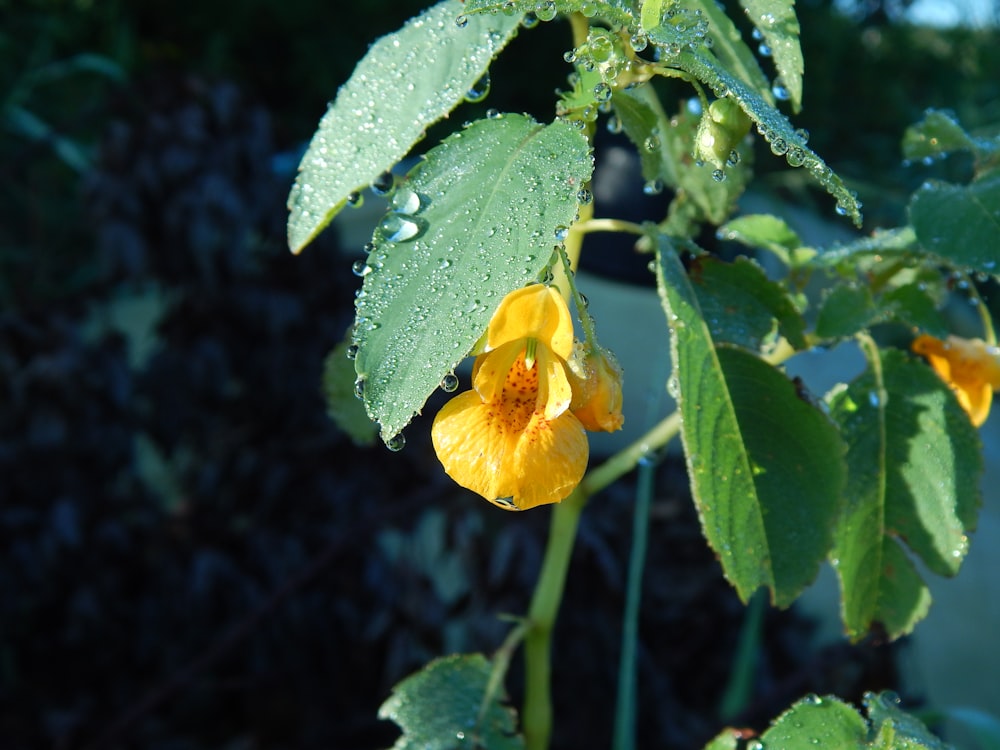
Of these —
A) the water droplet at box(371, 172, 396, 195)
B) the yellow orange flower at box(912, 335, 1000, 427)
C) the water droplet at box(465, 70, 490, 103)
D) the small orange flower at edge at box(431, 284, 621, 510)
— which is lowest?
the yellow orange flower at box(912, 335, 1000, 427)

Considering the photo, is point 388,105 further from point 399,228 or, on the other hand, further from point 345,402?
point 345,402

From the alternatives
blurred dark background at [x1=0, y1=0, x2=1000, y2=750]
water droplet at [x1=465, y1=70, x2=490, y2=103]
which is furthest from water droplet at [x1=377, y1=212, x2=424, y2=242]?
blurred dark background at [x1=0, y1=0, x2=1000, y2=750]

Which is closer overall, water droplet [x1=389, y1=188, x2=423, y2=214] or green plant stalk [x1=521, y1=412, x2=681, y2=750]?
water droplet [x1=389, y1=188, x2=423, y2=214]

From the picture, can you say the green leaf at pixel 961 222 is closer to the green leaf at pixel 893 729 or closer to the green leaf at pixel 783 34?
the green leaf at pixel 783 34

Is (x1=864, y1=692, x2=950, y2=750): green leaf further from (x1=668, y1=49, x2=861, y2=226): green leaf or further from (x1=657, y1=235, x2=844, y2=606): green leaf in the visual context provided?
(x1=668, y1=49, x2=861, y2=226): green leaf

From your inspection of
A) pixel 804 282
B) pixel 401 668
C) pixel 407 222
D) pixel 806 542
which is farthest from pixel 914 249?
pixel 401 668

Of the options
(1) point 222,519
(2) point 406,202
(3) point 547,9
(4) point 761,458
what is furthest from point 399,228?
(1) point 222,519

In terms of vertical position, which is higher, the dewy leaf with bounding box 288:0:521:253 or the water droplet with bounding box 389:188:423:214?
the dewy leaf with bounding box 288:0:521:253
